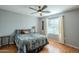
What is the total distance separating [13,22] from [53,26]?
29.3 inches

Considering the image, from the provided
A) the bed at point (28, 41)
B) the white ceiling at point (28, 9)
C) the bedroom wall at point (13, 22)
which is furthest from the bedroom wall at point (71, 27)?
the bedroom wall at point (13, 22)

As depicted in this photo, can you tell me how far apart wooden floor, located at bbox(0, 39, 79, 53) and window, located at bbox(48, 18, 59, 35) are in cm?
17

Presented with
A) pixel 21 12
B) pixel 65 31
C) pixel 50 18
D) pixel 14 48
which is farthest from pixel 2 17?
pixel 65 31

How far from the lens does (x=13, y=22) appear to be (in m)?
1.49

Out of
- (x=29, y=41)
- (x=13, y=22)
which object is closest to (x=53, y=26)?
(x=29, y=41)

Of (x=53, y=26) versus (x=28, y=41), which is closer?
(x=28, y=41)

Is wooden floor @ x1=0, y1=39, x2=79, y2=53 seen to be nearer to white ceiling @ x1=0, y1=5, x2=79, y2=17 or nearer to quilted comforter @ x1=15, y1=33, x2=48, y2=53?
quilted comforter @ x1=15, y1=33, x2=48, y2=53

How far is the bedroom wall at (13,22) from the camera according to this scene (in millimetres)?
1415

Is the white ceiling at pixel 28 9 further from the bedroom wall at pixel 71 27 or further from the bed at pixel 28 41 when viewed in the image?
the bed at pixel 28 41

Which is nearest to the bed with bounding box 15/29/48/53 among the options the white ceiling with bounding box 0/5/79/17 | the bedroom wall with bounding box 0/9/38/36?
the bedroom wall with bounding box 0/9/38/36

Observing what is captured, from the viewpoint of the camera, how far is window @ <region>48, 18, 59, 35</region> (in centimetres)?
150

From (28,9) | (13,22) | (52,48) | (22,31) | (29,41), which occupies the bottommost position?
(52,48)

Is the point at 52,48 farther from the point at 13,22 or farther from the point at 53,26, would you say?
the point at 13,22
